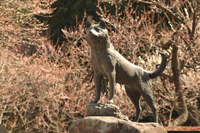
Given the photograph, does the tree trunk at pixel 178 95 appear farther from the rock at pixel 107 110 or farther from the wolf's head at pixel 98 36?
the rock at pixel 107 110

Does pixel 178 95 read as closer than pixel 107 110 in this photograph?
No

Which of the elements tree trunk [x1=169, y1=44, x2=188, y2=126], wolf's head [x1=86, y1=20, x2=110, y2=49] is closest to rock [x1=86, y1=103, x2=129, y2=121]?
wolf's head [x1=86, y1=20, x2=110, y2=49]

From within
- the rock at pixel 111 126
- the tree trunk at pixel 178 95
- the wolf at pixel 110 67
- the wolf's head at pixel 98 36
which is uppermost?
the wolf's head at pixel 98 36

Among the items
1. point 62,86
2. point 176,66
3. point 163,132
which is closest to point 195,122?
point 176,66

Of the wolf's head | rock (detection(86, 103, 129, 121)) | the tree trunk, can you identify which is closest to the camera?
rock (detection(86, 103, 129, 121))

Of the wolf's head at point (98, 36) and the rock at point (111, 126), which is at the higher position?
the wolf's head at point (98, 36)

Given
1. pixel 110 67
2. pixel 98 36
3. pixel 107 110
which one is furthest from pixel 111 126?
pixel 98 36

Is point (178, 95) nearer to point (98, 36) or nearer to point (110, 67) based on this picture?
point (110, 67)

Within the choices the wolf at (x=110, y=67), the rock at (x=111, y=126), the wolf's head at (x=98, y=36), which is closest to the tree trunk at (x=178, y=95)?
the wolf at (x=110, y=67)

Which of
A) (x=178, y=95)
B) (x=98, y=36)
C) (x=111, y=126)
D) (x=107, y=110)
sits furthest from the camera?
(x=178, y=95)

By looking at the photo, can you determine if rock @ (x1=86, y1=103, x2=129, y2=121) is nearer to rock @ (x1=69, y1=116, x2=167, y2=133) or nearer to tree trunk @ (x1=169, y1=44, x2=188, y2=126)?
rock @ (x1=69, y1=116, x2=167, y2=133)

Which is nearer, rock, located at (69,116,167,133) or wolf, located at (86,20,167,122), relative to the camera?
rock, located at (69,116,167,133)

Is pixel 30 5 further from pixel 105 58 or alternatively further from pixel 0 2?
pixel 105 58

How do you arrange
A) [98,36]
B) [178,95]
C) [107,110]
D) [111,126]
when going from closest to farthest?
[111,126], [107,110], [98,36], [178,95]
